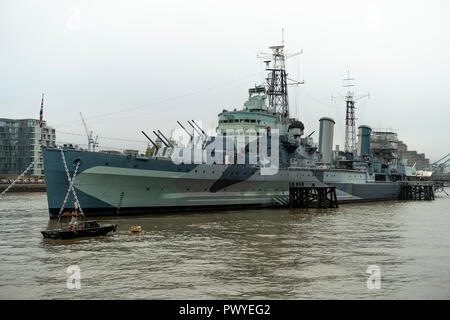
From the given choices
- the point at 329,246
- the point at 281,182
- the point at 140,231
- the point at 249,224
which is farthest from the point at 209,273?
the point at 281,182

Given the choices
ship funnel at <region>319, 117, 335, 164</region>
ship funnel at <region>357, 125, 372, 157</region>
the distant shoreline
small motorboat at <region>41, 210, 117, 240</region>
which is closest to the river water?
small motorboat at <region>41, 210, 117, 240</region>

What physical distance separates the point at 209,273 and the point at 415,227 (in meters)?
17.2

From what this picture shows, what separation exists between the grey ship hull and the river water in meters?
2.11

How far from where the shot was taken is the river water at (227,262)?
1088 centimetres

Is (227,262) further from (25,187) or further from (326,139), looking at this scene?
(25,187)

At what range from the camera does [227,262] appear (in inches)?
551

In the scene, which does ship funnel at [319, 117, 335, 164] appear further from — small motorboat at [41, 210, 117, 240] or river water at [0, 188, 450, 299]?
small motorboat at [41, 210, 117, 240]

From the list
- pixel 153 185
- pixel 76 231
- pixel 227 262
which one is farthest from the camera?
pixel 153 185

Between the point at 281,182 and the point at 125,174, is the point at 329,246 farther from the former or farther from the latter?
the point at 281,182

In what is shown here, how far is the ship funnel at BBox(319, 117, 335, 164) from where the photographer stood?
4684 cm

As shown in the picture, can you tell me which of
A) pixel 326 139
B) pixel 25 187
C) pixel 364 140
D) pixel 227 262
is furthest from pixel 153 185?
pixel 25 187

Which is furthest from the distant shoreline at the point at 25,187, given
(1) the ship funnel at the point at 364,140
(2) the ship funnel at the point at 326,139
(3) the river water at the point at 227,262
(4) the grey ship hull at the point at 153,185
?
(1) the ship funnel at the point at 364,140

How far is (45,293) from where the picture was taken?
418 inches

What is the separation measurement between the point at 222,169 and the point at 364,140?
33.0 meters
